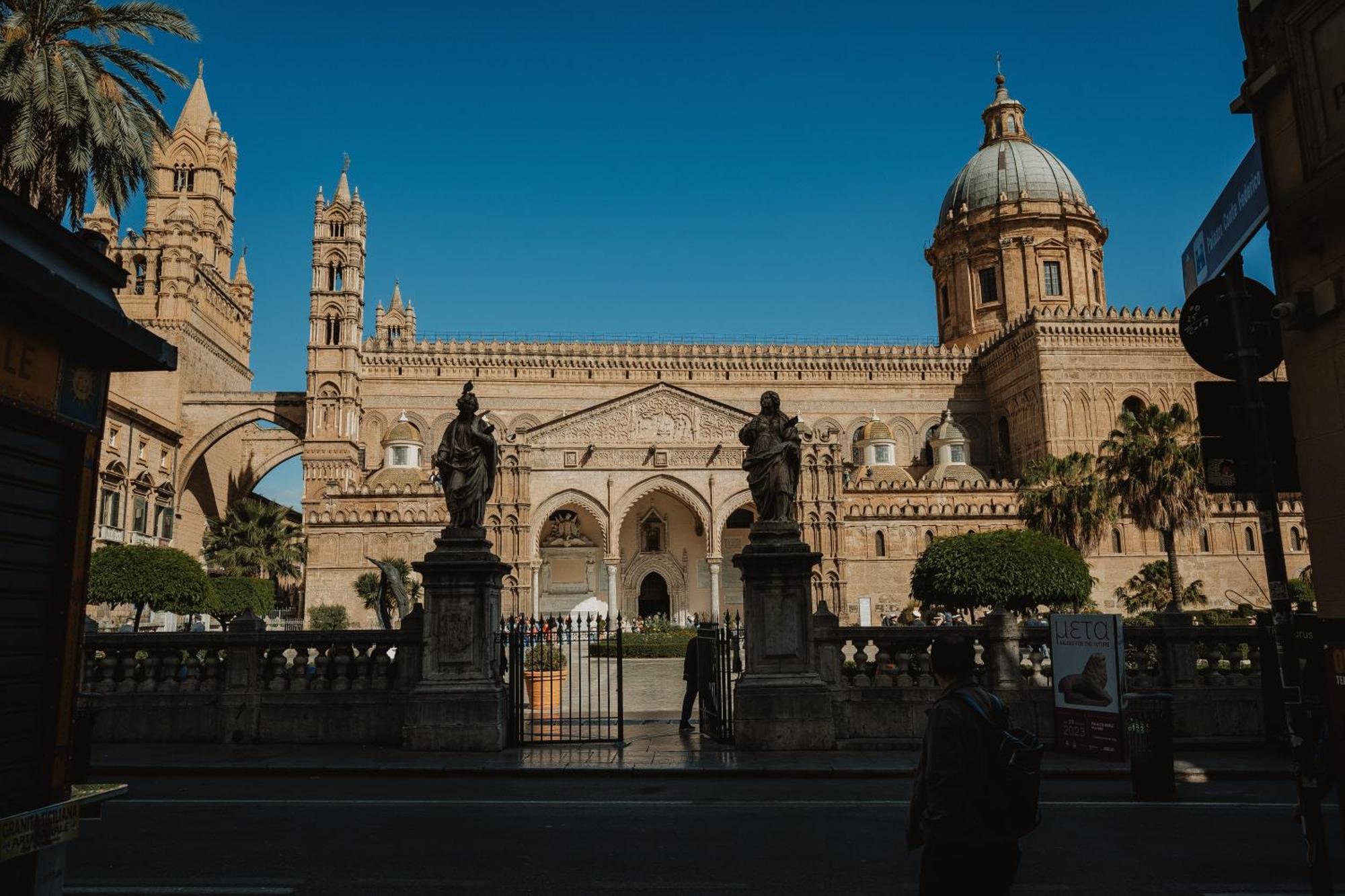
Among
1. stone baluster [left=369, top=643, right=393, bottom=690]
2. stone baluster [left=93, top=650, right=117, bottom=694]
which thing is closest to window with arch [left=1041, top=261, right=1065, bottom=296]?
stone baluster [left=369, top=643, right=393, bottom=690]

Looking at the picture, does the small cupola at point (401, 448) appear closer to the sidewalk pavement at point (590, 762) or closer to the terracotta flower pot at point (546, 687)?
the terracotta flower pot at point (546, 687)

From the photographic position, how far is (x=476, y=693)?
1015cm

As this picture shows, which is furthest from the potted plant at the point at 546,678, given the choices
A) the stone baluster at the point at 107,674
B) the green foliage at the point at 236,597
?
the green foliage at the point at 236,597

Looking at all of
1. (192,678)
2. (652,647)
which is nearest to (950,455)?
(652,647)

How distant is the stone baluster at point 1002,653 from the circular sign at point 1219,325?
240 inches

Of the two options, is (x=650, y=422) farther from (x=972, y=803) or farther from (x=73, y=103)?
(x=972, y=803)

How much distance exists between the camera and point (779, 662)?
33.6 ft

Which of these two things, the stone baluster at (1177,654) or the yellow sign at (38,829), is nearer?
the yellow sign at (38,829)

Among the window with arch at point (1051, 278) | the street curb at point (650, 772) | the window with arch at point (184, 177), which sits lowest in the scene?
the street curb at point (650, 772)

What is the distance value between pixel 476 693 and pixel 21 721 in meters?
7.30

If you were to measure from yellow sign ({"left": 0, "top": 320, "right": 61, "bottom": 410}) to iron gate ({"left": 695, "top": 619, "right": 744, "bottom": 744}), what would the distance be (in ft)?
27.1

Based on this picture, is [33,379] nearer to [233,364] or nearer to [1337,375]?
[1337,375]

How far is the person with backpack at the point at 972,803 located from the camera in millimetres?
3281

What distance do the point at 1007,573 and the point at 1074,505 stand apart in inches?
273
